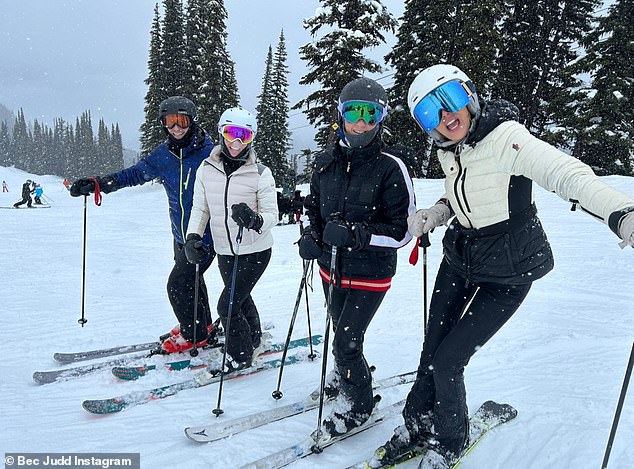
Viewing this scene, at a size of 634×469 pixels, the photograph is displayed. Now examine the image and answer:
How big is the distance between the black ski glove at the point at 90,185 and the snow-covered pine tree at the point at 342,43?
15.5m


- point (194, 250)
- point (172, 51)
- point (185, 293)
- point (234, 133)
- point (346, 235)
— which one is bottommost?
point (185, 293)

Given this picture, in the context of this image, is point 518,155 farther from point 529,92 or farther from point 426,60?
point 529,92

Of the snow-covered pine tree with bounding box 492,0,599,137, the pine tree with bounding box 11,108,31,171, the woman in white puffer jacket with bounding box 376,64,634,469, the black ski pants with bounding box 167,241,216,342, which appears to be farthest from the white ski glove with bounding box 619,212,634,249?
the pine tree with bounding box 11,108,31,171

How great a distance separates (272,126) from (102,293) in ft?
92.8

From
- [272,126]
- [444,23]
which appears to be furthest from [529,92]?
[272,126]

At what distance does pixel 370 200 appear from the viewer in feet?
10.3

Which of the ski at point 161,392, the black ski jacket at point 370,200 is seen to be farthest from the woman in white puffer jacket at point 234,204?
the black ski jacket at point 370,200

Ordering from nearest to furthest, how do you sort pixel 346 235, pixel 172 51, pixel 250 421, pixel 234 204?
Result: pixel 346 235 < pixel 250 421 < pixel 234 204 < pixel 172 51

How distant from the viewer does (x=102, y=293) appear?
8.03 meters

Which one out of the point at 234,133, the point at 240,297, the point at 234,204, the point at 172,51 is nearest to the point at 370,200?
the point at 234,204

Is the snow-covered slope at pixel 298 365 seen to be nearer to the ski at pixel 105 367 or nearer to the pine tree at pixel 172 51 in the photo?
Result: the ski at pixel 105 367

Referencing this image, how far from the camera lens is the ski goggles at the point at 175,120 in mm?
4566

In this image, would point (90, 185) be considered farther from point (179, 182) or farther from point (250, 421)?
point (250, 421)

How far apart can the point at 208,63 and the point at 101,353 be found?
3007cm
